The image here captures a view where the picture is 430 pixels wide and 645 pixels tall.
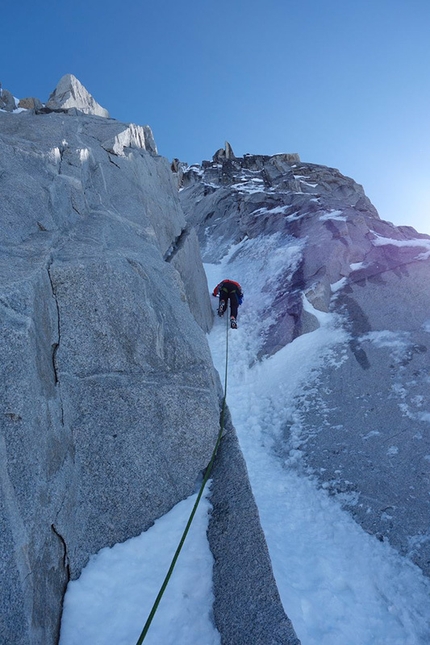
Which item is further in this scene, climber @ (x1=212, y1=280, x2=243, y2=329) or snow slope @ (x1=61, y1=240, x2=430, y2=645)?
climber @ (x1=212, y1=280, x2=243, y2=329)

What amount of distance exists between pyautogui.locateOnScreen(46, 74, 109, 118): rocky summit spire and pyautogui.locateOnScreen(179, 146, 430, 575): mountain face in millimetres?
13987

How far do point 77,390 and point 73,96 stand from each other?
28.2m

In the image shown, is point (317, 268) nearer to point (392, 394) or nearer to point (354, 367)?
point (354, 367)

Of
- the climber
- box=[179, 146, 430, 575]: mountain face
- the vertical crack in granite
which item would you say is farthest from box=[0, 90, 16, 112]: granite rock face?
the vertical crack in granite

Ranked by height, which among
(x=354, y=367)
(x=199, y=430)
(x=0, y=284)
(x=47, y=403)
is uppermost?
(x=0, y=284)

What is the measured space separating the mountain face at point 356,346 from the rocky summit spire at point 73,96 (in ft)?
45.9

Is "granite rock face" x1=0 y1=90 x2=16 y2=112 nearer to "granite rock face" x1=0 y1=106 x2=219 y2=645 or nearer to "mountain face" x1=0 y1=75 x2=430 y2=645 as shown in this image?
"mountain face" x1=0 y1=75 x2=430 y2=645

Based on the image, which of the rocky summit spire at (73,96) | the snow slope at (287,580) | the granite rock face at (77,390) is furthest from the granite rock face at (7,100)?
the snow slope at (287,580)

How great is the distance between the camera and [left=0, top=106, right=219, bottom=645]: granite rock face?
371 centimetres

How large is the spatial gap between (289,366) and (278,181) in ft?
116

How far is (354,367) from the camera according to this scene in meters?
9.73

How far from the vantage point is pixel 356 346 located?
10539mm

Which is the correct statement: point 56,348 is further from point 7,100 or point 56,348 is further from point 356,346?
point 7,100

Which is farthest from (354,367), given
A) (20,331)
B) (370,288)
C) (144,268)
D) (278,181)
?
(278,181)
